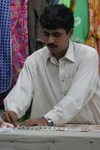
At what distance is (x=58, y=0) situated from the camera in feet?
9.56

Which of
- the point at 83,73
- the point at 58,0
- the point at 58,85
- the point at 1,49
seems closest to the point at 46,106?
the point at 58,85

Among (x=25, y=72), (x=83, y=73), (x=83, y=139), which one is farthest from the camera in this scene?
(x=25, y=72)

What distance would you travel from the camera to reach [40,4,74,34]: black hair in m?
1.85

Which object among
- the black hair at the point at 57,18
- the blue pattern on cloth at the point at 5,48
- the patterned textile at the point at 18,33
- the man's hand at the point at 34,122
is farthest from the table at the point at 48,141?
the patterned textile at the point at 18,33

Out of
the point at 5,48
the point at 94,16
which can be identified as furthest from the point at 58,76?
the point at 94,16

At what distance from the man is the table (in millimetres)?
574

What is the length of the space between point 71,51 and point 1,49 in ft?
3.65

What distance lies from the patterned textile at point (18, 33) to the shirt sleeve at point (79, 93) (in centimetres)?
118

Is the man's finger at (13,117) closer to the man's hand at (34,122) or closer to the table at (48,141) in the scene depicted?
the man's hand at (34,122)

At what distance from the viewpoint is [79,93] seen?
1717 mm

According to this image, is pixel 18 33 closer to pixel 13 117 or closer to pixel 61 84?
pixel 61 84

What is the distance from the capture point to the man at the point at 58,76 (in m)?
1.78

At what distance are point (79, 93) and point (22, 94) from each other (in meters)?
0.37

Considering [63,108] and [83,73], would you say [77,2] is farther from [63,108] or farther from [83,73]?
[63,108]
